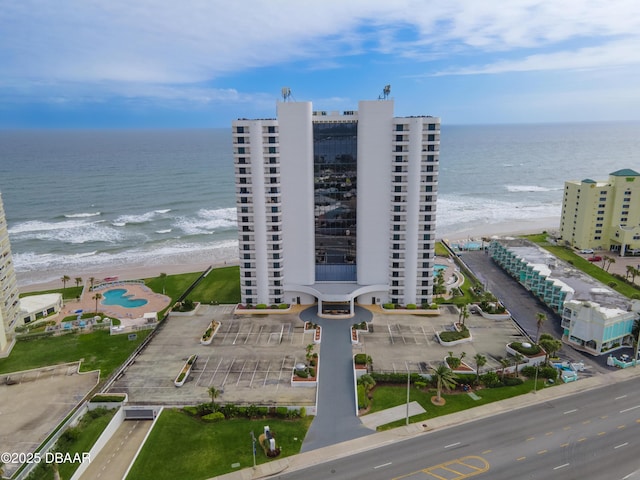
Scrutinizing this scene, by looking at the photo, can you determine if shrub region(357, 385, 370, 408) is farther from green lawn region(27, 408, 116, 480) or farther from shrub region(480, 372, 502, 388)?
green lawn region(27, 408, 116, 480)

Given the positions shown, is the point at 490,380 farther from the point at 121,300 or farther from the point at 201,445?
the point at 121,300

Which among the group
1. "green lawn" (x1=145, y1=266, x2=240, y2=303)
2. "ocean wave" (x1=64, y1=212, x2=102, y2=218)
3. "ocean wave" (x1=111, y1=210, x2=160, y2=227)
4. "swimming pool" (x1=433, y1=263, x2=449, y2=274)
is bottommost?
"green lawn" (x1=145, y1=266, x2=240, y2=303)

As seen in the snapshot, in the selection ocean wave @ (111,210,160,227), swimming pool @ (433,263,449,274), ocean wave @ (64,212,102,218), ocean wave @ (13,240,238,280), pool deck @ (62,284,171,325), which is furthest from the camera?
ocean wave @ (64,212,102,218)

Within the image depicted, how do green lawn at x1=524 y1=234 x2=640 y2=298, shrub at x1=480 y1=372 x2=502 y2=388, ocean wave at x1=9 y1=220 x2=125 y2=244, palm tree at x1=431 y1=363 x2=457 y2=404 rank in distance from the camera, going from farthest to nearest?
1. ocean wave at x1=9 y1=220 x2=125 y2=244
2. green lawn at x1=524 y1=234 x2=640 y2=298
3. shrub at x1=480 y1=372 x2=502 y2=388
4. palm tree at x1=431 y1=363 x2=457 y2=404

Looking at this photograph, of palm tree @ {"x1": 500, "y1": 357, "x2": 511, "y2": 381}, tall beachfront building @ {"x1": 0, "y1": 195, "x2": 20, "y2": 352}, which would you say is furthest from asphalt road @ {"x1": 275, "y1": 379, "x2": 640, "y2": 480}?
tall beachfront building @ {"x1": 0, "y1": 195, "x2": 20, "y2": 352}

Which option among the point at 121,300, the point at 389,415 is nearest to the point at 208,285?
the point at 121,300

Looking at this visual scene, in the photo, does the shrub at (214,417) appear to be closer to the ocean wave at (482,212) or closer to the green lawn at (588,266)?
the green lawn at (588,266)
